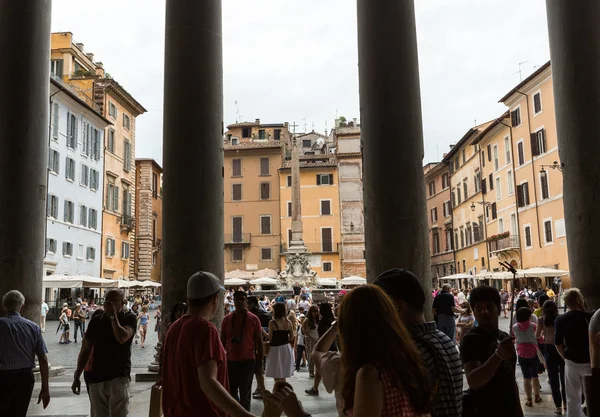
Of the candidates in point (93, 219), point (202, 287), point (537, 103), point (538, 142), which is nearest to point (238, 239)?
point (93, 219)

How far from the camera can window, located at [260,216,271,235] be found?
55.4 m

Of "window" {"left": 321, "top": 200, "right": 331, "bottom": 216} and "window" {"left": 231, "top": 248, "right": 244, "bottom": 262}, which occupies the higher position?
"window" {"left": 321, "top": 200, "right": 331, "bottom": 216}

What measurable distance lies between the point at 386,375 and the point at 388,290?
518 millimetres

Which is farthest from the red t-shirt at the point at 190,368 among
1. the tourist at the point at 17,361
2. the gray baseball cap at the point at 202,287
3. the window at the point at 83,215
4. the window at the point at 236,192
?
the window at the point at 236,192

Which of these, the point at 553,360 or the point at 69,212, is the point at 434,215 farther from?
the point at 553,360

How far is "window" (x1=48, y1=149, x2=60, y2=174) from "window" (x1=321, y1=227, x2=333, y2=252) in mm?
26749

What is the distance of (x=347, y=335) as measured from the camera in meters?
2.19

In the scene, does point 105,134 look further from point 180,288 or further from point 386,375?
point 386,375

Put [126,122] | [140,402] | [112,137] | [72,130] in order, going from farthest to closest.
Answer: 1. [126,122]
2. [112,137]
3. [72,130]
4. [140,402]

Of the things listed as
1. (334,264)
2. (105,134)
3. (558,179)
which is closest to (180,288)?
(558,179)

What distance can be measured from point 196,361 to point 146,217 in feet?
156

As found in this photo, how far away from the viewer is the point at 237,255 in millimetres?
55406

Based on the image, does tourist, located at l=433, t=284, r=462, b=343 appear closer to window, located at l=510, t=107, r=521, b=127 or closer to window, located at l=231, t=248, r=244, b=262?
window, located at l=510, t=107, r=521, b=127

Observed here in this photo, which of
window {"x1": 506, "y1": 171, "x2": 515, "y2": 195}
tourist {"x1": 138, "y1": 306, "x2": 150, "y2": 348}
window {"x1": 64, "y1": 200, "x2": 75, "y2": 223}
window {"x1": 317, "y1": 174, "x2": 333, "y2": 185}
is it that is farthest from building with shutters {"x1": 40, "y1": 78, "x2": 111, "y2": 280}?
window {"x1": 506, "y1": 171, "x2": 515, "y2": 195}
